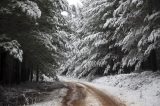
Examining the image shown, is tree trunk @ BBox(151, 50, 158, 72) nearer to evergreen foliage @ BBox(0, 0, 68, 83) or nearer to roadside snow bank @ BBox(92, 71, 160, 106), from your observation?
roadside snow bank @ BBox(92, 71, 160, 106)

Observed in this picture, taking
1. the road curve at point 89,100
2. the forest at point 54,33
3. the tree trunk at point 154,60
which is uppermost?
the forest at point 54,33

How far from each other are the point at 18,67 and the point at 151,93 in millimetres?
12634

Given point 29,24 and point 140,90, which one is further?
point 140,90

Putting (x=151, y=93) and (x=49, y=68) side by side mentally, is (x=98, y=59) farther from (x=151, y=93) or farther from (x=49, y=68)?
(x=151, y=93)

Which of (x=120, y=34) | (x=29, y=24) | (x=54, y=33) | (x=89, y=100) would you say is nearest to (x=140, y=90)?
(x=89, y=100)

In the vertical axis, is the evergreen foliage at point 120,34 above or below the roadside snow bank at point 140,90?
above

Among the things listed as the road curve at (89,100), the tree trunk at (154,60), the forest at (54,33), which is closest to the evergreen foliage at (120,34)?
the forest at (54,33)

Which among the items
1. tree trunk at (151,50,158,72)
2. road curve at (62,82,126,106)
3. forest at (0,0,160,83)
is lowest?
road curve at (62,82,126,106)

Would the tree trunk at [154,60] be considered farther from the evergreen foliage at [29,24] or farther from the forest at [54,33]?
the evergreen foliage at [29,24]

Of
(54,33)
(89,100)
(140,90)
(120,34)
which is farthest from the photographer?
(120,34)

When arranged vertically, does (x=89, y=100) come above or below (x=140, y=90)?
below

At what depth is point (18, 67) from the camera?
26.1 meters

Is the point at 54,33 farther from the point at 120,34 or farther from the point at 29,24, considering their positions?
the point at 120,34

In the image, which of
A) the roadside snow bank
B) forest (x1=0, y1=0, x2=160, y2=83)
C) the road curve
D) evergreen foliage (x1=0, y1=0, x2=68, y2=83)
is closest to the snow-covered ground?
the roadside snow bank
